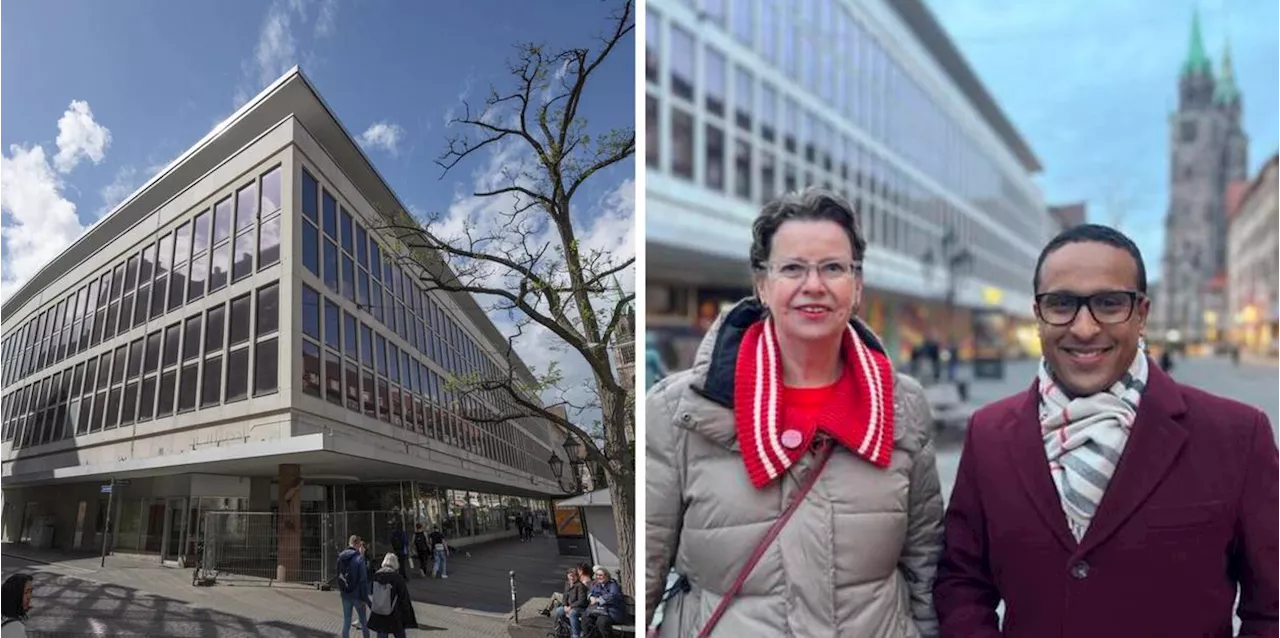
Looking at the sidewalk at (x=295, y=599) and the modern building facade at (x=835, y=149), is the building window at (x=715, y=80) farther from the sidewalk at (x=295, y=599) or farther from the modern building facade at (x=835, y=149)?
the sidewalk at (x=295, y=599)

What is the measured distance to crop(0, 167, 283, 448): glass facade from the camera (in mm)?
1379

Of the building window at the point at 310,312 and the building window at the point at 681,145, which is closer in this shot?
the building window at the point at 310,312

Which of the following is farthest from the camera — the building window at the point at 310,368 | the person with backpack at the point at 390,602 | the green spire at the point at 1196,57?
the green spire at the point at 1196,57

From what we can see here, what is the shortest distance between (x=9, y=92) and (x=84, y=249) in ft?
1.22

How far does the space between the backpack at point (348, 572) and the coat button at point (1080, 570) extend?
1.13m

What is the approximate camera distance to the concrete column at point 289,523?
1.31 meters

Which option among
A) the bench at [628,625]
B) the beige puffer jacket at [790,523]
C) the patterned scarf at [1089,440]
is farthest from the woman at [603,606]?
the patterned scarf at [1089,440]

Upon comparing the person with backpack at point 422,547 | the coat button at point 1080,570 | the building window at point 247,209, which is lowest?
the person with backpack at point 422,547

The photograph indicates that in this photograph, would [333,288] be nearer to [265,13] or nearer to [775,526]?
[265,13]

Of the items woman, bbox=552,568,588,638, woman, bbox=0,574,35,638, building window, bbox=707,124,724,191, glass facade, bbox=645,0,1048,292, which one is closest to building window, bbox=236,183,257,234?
woman, bbox=552,568,588,638

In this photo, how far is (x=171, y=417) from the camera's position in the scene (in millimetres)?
1412

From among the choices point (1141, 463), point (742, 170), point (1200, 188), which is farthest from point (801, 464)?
point (742, 170)

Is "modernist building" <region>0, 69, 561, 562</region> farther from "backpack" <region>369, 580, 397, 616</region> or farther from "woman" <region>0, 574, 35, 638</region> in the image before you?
"woman" <region>0, 574, 35, 638</region>

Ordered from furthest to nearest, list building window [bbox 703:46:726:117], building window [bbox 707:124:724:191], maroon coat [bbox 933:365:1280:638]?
building window [bbox 703:46:726:117] < building window [bbox 707:124:724:191] < maroon coat [bbox 933:365:1280:638]
